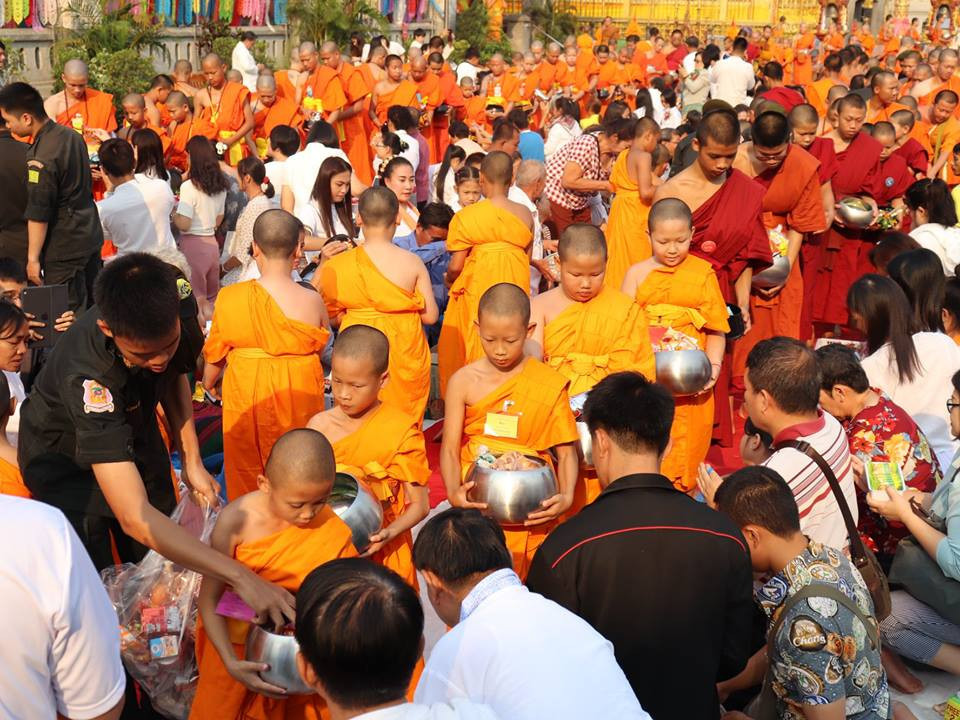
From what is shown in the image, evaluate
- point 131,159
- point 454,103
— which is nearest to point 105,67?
point 454,103

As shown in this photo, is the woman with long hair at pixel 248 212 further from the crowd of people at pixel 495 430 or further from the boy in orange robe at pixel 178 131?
the boy in orange robe at pixel 178 131

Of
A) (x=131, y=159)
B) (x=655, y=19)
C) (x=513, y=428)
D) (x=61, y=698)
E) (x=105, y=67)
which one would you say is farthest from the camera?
(x=655, y=19)

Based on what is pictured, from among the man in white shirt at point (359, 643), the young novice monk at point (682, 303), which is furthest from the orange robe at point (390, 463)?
the young novice monk at point (682, 303)

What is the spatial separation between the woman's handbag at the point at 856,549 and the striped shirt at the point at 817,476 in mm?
17

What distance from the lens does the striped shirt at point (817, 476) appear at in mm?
3553

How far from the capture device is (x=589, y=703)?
7.06 ft

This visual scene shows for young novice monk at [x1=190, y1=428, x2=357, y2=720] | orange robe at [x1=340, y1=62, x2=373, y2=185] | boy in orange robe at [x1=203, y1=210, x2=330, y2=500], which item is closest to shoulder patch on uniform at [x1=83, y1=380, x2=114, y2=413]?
young novice monk at [x1=190, y1=428, x2=357, y2=720]

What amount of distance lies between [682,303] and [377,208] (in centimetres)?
161

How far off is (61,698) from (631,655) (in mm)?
1407

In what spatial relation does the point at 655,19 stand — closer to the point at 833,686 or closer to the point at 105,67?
the point at 105,67

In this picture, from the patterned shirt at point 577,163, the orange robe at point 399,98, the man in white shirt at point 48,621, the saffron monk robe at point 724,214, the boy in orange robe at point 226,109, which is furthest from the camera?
the orange robe at point 399,98

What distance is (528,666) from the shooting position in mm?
2188

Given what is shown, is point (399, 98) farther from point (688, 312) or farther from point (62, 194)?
point (688, 312)

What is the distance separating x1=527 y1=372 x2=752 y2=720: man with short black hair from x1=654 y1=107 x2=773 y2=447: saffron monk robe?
3292 mm
